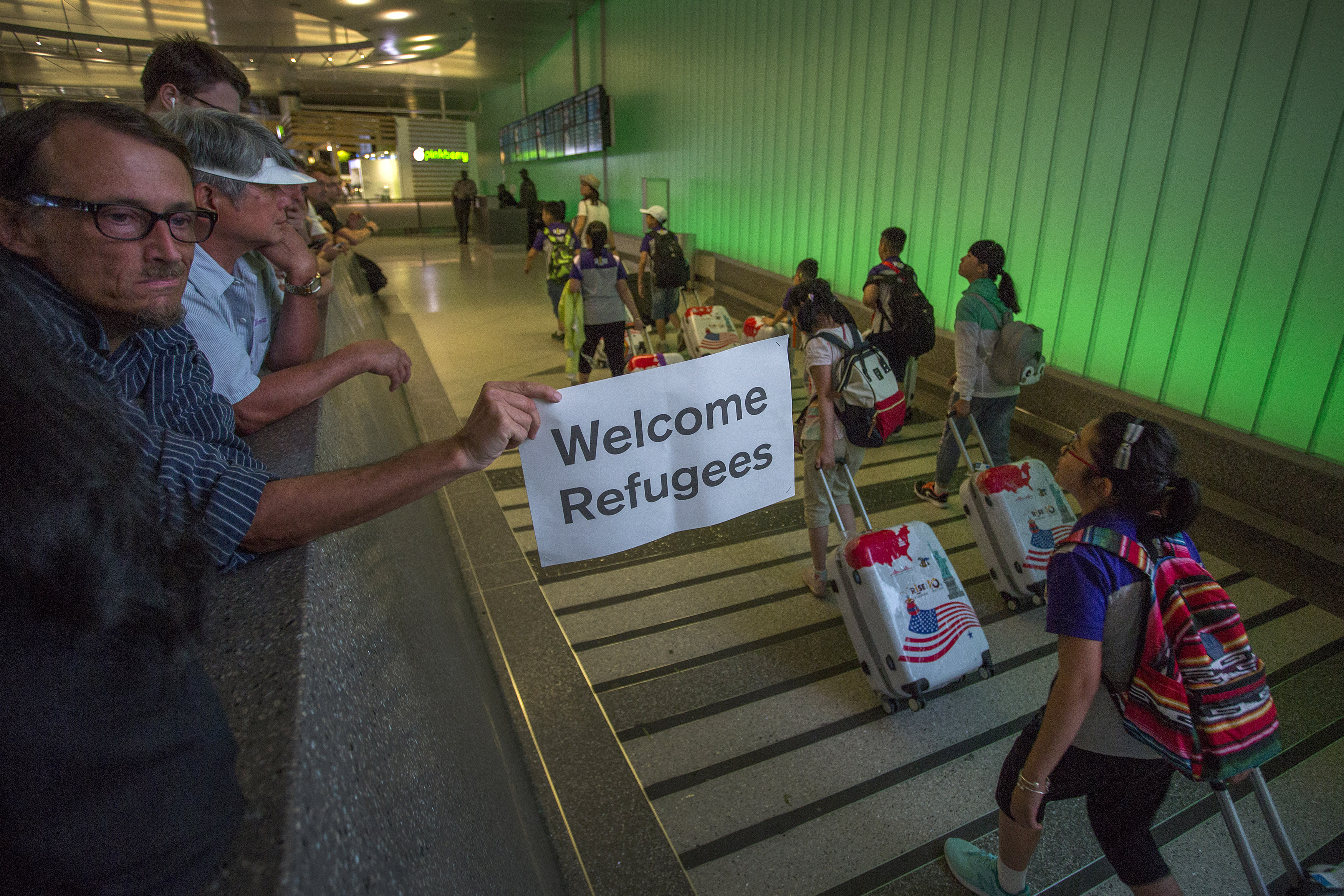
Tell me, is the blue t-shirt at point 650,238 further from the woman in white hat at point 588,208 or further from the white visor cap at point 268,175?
the white visor cap at point 268,175

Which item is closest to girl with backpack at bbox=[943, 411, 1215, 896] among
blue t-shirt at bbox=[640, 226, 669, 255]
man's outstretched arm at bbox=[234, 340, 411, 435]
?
man's outstretched arm at bbox=[234, 340, 411, 435]

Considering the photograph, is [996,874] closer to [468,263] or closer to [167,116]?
[167,116]

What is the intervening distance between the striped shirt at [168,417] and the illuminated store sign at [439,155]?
2998cm

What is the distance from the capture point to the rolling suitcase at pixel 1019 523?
3.65 m

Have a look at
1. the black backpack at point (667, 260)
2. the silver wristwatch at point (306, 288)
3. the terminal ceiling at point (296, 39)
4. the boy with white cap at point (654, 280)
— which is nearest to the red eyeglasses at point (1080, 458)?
the silver wristwatch at point (306, 288)

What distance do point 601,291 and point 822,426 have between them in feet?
11.8

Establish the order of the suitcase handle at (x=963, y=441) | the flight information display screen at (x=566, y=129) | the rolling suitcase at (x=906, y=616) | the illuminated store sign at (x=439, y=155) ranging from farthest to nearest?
the illuminated store sign at (x=439, y=155), the flight information display screen at (x=566, y=129), the suitcase handle at (x=963, y=441), the rolling suitcase at (x=906, y=616)

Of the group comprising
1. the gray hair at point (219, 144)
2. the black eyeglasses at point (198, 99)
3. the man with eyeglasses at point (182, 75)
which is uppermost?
the man with eyeglasses at point (182, 75)

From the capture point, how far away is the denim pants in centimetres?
452

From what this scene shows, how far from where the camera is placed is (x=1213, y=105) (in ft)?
14.7

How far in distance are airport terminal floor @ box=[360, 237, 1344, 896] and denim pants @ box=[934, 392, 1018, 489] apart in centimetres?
37

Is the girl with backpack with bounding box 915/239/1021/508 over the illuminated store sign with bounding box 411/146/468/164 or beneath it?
beneath

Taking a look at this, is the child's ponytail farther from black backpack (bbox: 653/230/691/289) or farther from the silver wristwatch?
black backpack (bbox: 653/230/691/289)

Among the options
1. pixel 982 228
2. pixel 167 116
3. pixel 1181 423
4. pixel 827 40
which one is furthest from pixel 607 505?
pixel 827 40
